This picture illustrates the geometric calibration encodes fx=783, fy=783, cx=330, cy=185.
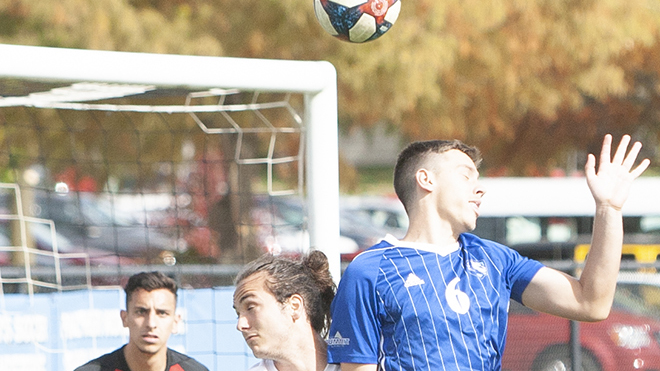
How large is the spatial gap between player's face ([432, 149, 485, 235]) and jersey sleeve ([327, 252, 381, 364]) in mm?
342

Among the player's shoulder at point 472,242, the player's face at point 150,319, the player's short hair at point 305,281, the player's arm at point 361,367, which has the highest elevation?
the player's shoulder at point 472,242

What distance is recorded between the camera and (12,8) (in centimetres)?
805

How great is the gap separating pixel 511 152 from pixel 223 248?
6.11 m

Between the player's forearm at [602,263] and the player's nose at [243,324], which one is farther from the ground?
the player's forearm at [602,263]

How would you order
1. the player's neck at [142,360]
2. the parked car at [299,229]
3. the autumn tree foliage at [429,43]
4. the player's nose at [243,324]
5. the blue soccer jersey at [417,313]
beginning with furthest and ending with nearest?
the parked car at [299,229], the autumn tree foliage at [429,43], the player's neck at [142,360], the player's nose at [243,324], the blue soccer jersey at [417,313]

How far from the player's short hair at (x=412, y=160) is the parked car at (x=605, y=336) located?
12.8ft

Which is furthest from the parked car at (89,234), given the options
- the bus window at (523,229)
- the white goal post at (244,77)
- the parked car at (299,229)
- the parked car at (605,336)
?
the white goal post at (244,77)

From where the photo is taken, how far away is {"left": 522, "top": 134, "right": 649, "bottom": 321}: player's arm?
105 inches

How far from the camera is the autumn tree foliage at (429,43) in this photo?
828 cm

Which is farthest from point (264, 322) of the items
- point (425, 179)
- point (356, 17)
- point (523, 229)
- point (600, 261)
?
point (523, 229)

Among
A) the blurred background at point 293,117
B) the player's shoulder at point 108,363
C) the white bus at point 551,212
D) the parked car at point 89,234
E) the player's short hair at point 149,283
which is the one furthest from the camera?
the parked car at point 89,234

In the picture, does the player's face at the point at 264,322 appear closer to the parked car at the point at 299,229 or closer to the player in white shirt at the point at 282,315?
the player in white shirt at the point at 282,315

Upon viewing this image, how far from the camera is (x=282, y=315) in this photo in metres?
2.85

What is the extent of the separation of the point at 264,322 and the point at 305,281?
23 centimetres
